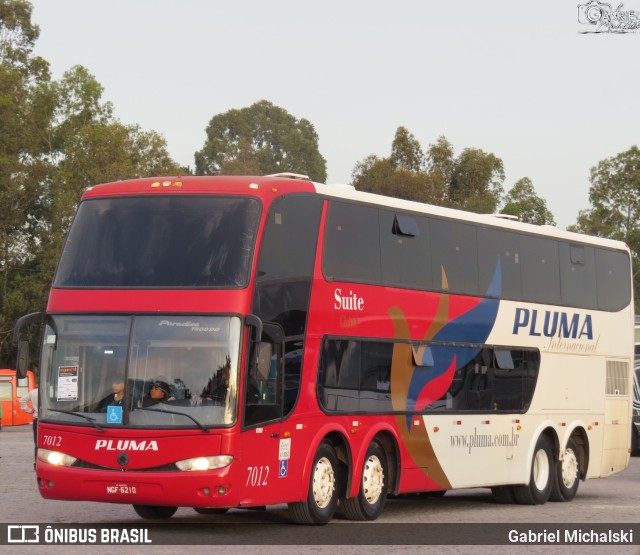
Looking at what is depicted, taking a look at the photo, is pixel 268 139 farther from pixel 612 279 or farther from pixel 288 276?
pixel 288 276

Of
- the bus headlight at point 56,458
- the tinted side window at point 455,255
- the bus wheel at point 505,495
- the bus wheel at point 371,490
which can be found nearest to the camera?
the bus headlight at point 56,458

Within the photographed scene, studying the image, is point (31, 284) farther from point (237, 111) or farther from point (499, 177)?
point (237, 111)

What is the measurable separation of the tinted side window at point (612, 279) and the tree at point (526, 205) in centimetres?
5377

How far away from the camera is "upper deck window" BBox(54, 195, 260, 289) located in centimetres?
1548

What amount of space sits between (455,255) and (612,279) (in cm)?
528

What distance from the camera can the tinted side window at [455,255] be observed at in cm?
1931

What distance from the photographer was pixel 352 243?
1742 centimetres

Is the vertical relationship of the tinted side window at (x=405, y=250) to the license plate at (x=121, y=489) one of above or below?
above

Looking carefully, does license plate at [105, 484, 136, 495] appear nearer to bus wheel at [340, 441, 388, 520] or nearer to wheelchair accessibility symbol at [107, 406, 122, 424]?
wheelchair accessibility symbol at [107, 406, 122, 424]

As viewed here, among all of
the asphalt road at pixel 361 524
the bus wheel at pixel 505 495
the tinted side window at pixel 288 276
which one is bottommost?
the asphalt road at pixel 361 524

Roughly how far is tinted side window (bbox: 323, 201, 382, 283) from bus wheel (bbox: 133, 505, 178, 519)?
Result: 11.3ft

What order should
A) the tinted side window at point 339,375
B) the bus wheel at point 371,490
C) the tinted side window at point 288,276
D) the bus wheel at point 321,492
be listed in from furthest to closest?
the bus wheel at point 371,490 < the tinted side window at point 339,375 < the bus wheel at point 321,492 < the tinted side window at point 288,276

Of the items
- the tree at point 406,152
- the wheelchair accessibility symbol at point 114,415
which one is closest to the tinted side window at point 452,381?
the wheelchair accessibility symbol at point 114,415

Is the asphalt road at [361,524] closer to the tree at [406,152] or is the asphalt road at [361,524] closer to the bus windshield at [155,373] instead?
the bus windshield at [155,373]
